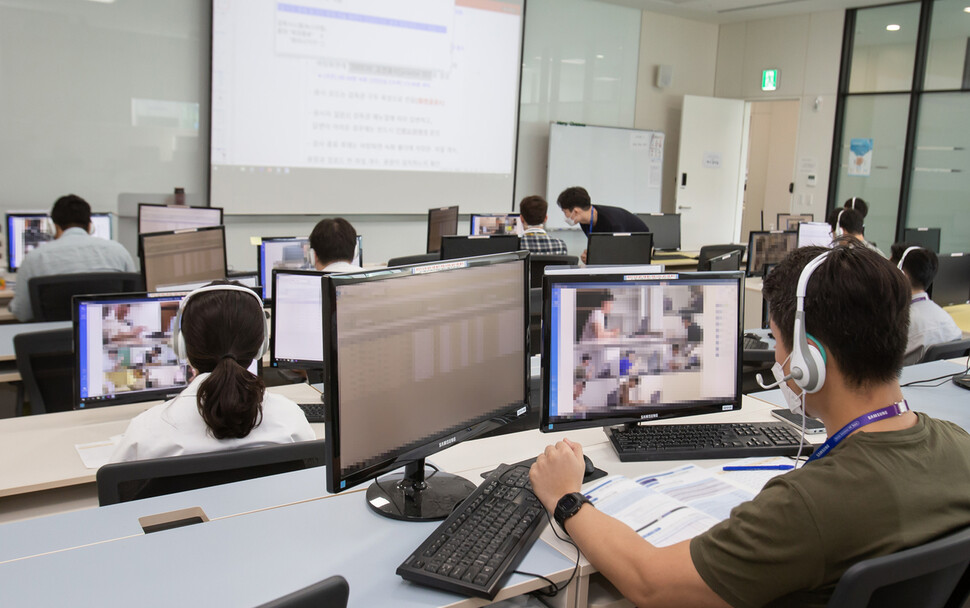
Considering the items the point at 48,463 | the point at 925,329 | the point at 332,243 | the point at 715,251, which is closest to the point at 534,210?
the point at 715,251

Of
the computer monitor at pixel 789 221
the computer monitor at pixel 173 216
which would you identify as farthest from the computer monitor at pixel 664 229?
the computer monitor at pixel 173 216

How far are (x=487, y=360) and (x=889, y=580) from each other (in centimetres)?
83

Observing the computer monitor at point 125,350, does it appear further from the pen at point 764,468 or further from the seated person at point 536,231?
the seated person at point 536,231

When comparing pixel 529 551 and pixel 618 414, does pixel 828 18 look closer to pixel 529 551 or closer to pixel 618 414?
pixel 618 414

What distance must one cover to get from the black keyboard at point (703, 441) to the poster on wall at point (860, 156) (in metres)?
6.97

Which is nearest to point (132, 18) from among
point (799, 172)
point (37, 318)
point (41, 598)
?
point (37, 318)

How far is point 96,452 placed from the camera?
6.85 ft

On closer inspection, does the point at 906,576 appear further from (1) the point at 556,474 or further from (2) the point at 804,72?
(2) the point at 804,72

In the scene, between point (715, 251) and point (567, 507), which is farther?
point (715, 251)

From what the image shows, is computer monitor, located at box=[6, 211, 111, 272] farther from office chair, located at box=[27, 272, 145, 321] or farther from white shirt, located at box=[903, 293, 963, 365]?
white shirt, located at box=[903, 293, 963, 365]

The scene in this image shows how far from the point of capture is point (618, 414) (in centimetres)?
185

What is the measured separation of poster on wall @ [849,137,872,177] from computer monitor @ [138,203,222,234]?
6.52 metres

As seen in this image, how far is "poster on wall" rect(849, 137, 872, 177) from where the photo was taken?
7922 mm

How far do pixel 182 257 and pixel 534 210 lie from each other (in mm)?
2609
